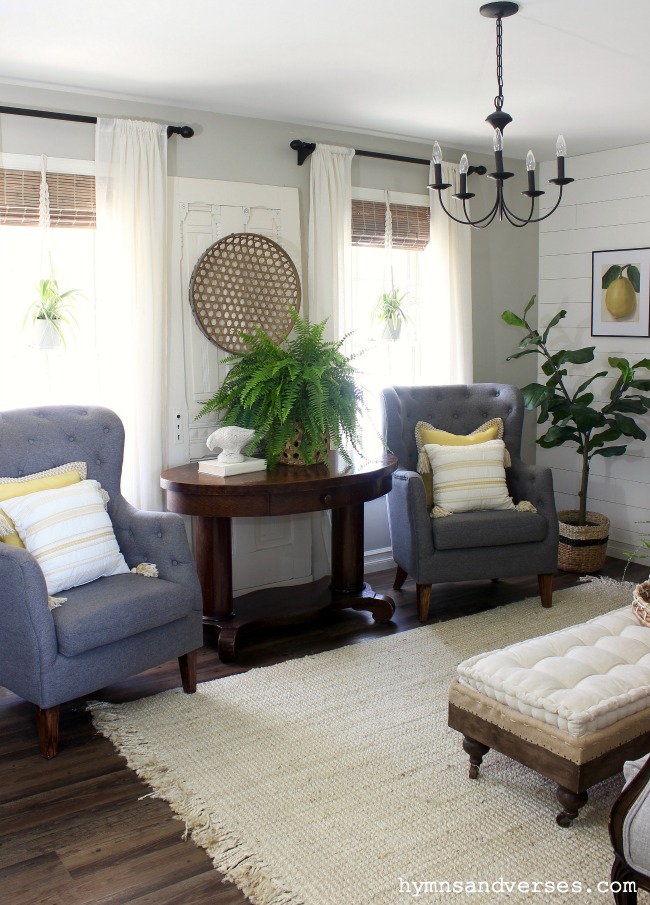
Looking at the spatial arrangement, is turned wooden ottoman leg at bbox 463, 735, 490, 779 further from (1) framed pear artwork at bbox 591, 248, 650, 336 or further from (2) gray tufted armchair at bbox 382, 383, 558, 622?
(1) framed pear artwork at bbox 591, 248, 650, 336

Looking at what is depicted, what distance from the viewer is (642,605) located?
2.92 meters

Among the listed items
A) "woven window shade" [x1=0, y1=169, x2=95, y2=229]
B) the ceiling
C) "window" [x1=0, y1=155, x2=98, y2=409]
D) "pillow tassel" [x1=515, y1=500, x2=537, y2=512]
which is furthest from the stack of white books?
the ceiling

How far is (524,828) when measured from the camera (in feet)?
7.89

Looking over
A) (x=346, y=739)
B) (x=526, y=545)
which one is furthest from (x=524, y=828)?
Answer: (x=526, y=545)

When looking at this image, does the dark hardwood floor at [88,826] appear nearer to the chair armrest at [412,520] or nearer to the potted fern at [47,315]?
the chair armrest at [412,520]

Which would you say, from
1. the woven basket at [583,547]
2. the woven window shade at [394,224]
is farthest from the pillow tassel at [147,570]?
the woven basket at [583,547]

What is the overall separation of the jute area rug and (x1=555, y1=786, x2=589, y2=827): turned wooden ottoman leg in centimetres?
3

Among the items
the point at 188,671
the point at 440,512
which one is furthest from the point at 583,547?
the point at 188,671

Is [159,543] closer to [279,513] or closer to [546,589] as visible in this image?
[279,513]

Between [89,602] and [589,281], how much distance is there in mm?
3687

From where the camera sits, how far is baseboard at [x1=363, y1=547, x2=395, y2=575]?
16.1 ft

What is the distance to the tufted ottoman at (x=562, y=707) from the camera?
2324 mm

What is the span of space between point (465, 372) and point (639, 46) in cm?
212

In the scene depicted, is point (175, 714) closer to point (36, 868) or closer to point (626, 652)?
point (36, 868)
